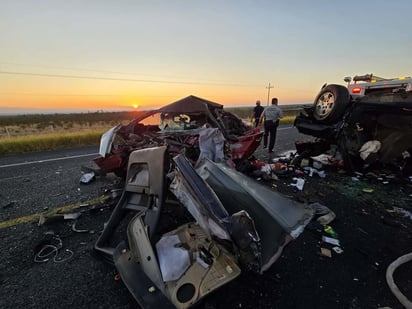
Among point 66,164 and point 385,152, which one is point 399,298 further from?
point 66,164

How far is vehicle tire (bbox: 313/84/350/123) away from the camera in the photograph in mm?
4605

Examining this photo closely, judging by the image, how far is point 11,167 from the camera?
5770 mm

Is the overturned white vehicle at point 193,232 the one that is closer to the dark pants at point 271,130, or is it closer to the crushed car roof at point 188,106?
the crushed car roof at point 188,106

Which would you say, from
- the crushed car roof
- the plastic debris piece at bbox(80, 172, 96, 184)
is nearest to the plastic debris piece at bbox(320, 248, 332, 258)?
Answer: the crushed car roof

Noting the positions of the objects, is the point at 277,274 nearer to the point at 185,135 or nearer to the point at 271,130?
the point at 185,135

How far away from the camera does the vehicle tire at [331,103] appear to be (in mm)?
4605

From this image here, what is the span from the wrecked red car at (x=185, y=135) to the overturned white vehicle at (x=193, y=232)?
1281 mm

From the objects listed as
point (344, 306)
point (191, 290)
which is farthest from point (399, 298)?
point (191, 290)

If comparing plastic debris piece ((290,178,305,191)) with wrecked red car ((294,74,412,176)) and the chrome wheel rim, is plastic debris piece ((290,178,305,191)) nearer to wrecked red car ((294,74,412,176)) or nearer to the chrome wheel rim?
wrecked red car ((294,74,412,176))

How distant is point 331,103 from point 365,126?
0.87 m

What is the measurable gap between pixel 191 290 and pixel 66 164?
5.58 metres

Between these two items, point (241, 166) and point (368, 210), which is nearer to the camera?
point (368, 210)

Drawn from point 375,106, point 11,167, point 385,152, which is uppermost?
point 375,106

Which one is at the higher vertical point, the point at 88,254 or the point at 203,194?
the point at 203,194
